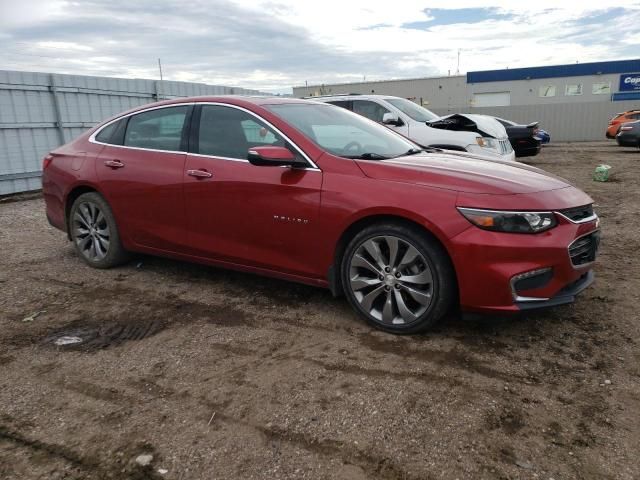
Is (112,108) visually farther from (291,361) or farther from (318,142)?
(291,361)

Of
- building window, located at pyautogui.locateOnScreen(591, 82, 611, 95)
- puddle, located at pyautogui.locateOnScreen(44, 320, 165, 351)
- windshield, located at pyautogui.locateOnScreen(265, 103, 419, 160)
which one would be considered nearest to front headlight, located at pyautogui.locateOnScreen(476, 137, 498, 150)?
windshield, located at pyautogui.locateOnScreen(265, 103, 419, 160)

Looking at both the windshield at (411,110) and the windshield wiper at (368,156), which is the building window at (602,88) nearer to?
the windshield at (411,110)

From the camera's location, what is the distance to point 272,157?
11.6 ft

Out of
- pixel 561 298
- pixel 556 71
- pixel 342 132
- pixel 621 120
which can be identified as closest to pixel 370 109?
pixel 342 132

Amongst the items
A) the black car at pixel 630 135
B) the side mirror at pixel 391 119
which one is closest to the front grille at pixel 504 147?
the side mirror at pixel 391 119

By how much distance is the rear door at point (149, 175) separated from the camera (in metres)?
4.31

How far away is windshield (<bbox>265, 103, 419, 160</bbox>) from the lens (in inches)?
151

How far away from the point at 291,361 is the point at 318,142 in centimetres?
159

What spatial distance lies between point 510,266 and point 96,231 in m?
3.78

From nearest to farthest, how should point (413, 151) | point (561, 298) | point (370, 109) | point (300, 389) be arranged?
point (300, 389)
point (561, 298)
point (413, 151)
point (370, 109)

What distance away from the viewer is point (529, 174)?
3.68 metres

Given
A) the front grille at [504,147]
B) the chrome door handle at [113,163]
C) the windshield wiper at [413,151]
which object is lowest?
the front grille at [504,147]

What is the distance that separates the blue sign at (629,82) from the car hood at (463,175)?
1491 inches

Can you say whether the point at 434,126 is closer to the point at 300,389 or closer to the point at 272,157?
the point at 272,157
